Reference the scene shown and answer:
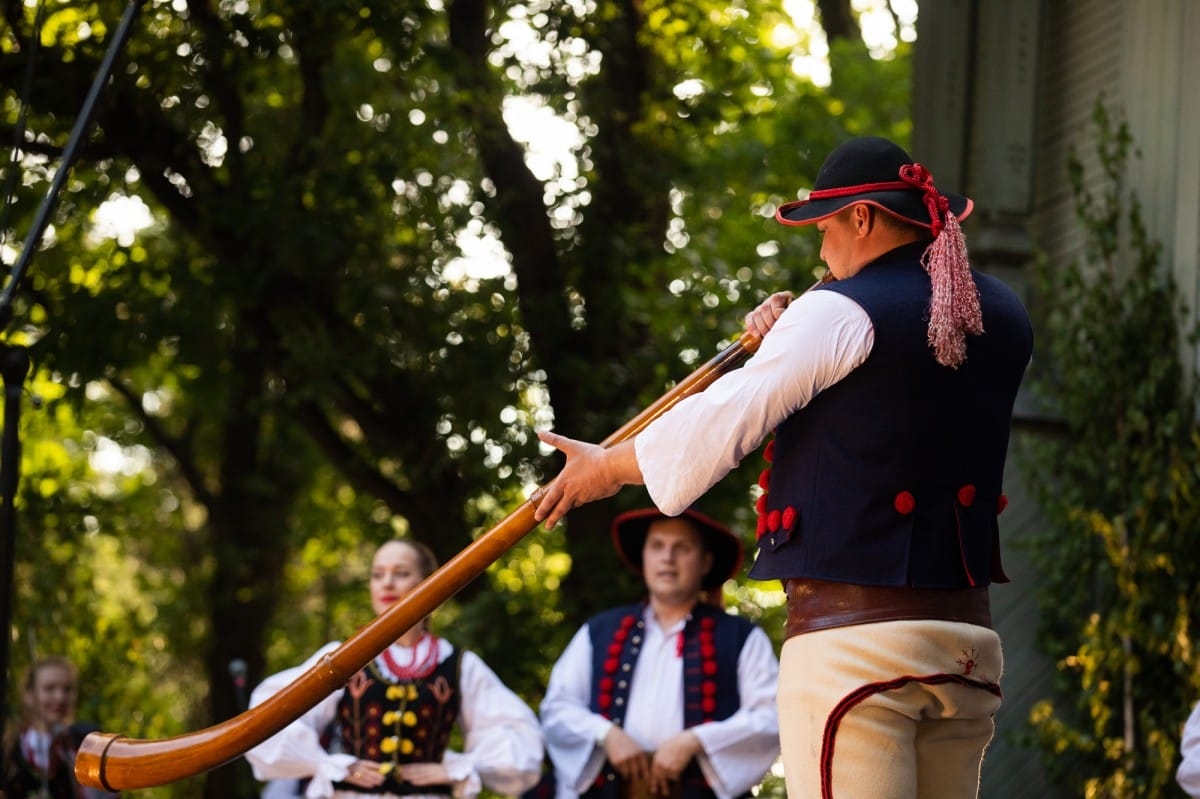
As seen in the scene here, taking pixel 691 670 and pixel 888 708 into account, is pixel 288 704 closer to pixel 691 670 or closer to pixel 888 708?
pixel 888 708

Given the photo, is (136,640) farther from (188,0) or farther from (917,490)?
(917,490)

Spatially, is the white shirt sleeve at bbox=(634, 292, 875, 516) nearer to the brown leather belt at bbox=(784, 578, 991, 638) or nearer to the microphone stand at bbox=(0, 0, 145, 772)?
the brown leather belt at bbox=(784, 578, 991, 638)

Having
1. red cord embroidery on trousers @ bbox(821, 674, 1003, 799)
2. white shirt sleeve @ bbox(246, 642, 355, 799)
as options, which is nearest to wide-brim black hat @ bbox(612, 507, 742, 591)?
white shirt sleeve @ bbox(246, 642, 355, 799)

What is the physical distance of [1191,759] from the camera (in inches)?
167

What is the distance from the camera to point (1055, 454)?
612cm

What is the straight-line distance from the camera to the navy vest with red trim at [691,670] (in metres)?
5.48

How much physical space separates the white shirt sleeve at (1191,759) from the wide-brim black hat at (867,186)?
6.47ft

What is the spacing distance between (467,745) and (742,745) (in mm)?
934

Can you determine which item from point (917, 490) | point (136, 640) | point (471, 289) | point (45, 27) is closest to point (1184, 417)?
point (917, 490)

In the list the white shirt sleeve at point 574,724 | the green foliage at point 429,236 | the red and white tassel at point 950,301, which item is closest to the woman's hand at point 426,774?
the white shirt sleeve at point 574,724

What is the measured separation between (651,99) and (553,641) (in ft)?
9.93

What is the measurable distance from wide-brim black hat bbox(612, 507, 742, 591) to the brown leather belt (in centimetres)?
279

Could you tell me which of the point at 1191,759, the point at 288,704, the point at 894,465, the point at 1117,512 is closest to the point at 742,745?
the point at 1191,759

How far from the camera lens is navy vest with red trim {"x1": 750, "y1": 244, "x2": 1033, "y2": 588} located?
2.76m
